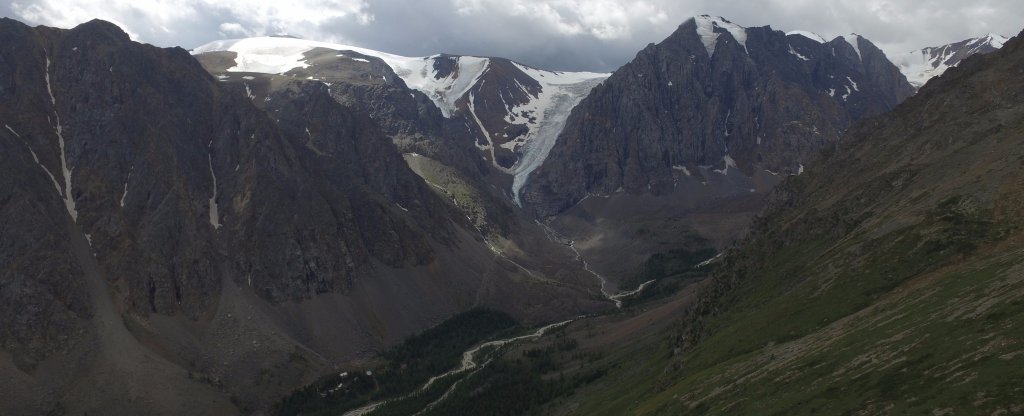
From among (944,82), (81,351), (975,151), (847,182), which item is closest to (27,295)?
(81,351)

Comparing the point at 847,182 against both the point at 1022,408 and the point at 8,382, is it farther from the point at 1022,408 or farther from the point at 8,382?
the point at 8,382

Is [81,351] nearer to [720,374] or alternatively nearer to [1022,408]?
[720,374]

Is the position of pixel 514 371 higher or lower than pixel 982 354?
lower

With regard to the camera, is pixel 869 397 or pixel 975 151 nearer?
pixel 869 397

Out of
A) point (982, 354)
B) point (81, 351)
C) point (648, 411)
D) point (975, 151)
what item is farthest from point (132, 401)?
point (975, 151)

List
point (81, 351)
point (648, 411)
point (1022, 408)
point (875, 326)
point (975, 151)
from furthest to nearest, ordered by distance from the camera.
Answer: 1. point (81, 351)
2. point (975, 151)
3. point (648, 411)
4. point (875, 326)
5. point (1022, 408)

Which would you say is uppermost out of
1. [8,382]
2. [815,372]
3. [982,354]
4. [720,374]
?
[982,354]

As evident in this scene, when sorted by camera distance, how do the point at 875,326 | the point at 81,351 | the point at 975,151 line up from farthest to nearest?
the point at 81,351
the point at 975,151
the point at 875,326

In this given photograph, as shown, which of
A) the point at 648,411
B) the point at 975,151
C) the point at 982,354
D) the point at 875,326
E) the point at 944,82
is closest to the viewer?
the point at 982,354

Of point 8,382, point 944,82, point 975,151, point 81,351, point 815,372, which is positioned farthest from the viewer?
point 944,82
